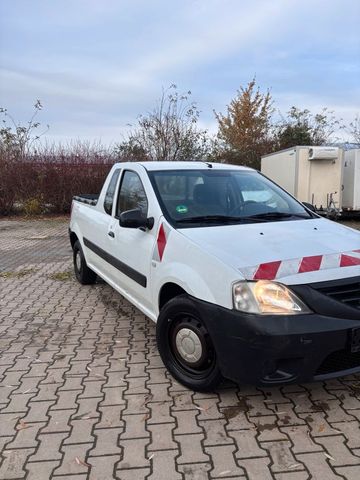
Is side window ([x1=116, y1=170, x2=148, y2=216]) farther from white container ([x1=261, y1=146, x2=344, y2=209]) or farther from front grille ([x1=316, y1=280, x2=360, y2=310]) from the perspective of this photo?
white container ([x1=261, y1=146, x2=344, y2=209])

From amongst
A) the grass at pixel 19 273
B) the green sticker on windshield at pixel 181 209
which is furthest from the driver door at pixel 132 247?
the grass at pixel 19 273

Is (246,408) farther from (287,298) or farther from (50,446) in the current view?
(50,446)

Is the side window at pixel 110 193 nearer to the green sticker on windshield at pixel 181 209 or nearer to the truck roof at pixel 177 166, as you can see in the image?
the truck roof at pixel 177 166

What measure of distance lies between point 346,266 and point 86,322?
307 centimetres

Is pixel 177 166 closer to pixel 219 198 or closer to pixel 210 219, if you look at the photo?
pixel 219 198

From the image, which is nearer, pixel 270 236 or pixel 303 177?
pixel 270 236

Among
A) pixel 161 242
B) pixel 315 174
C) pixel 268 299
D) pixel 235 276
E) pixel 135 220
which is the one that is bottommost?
pixel 268 299

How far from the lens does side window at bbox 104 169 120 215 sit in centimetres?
505

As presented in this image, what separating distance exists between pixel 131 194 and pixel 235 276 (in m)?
2.03

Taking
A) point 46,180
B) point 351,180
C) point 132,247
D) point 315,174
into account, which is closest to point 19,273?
point 132,247

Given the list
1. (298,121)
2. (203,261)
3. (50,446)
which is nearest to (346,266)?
(203,261)

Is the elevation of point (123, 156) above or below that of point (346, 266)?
above

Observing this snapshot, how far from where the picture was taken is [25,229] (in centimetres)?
1484

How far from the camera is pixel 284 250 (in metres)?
3.08
